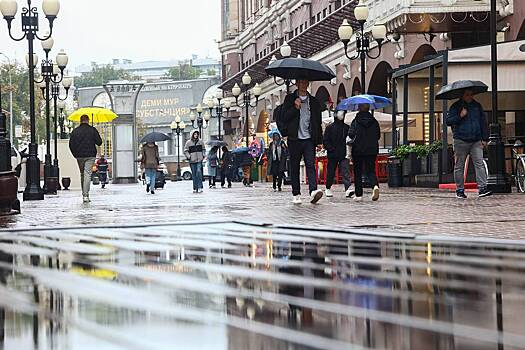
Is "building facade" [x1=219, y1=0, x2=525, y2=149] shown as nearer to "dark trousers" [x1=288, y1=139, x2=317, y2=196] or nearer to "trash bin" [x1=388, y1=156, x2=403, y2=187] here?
"trash bin" [x1=388, y1=156, x2=403, y2=187]

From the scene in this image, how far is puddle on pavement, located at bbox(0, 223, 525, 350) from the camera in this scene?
14.4ft

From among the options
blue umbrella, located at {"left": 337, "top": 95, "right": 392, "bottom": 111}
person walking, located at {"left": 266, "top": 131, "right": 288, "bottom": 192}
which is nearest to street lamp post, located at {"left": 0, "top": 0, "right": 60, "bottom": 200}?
person walking, located at {"left": 266, "top": 131, "right": 288, "bottom": 192}

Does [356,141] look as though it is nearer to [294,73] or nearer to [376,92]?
[294,73]

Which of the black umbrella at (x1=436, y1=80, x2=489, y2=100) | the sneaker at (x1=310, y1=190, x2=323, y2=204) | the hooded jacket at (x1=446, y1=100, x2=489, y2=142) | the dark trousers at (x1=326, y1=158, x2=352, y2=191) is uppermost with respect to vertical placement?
the black umbrella at (x1=436, y1=80, x2=489, y2=100)

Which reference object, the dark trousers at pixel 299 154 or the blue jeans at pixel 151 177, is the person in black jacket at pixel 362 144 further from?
the blue jeans at pixel 151 177

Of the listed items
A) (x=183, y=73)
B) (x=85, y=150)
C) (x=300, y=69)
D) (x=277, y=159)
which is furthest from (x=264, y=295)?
(x=183, y=73)

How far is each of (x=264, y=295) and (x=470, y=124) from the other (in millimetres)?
13797

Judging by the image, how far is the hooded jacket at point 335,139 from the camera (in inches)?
890

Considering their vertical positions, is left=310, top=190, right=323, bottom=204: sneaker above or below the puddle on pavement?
above

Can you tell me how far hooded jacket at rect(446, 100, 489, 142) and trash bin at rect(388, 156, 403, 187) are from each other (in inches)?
493

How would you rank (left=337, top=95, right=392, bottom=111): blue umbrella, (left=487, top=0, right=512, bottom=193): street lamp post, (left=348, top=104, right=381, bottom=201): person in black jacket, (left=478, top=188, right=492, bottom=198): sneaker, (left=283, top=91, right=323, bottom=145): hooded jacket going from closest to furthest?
(left=283, top=91, right=323, bottom=145): hooded jacket
(left=478, top=188, right=492, bottom=198): sneaker
(left=348, top=104, right=381, bottom=201): person in black jacket
(left=487, top=0, right=512, bottom=193): street lamp post
(left=337, top=95, right=392, bottom=111): blue umbrella

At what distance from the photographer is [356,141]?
66.2 ft

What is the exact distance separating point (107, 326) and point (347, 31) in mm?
27996

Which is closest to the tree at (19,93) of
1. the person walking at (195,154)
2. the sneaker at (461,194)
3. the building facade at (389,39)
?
the building facade at (389,39)
